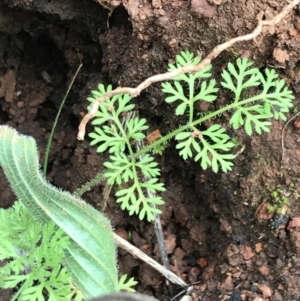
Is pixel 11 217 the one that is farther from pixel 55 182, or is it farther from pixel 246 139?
pixel 246 139

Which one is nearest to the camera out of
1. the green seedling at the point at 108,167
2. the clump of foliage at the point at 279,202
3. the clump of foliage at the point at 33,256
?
the clump of foliage at the point at 33,256

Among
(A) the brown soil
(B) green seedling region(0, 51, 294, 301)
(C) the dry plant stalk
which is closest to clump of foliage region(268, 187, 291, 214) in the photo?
(A) the brown soil

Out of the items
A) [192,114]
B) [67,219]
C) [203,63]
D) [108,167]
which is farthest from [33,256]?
[203,63]

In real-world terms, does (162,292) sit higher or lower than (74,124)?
lower

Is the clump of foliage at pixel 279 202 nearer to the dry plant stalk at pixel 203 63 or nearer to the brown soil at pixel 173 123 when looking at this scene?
the brown soil at pixel 173 123

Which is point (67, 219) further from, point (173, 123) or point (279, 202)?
point (279, 202)

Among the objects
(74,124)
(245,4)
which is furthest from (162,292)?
(245,4)

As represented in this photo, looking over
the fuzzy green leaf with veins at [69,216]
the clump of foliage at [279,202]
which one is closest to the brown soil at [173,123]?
the clump of foliage at [279,202]
